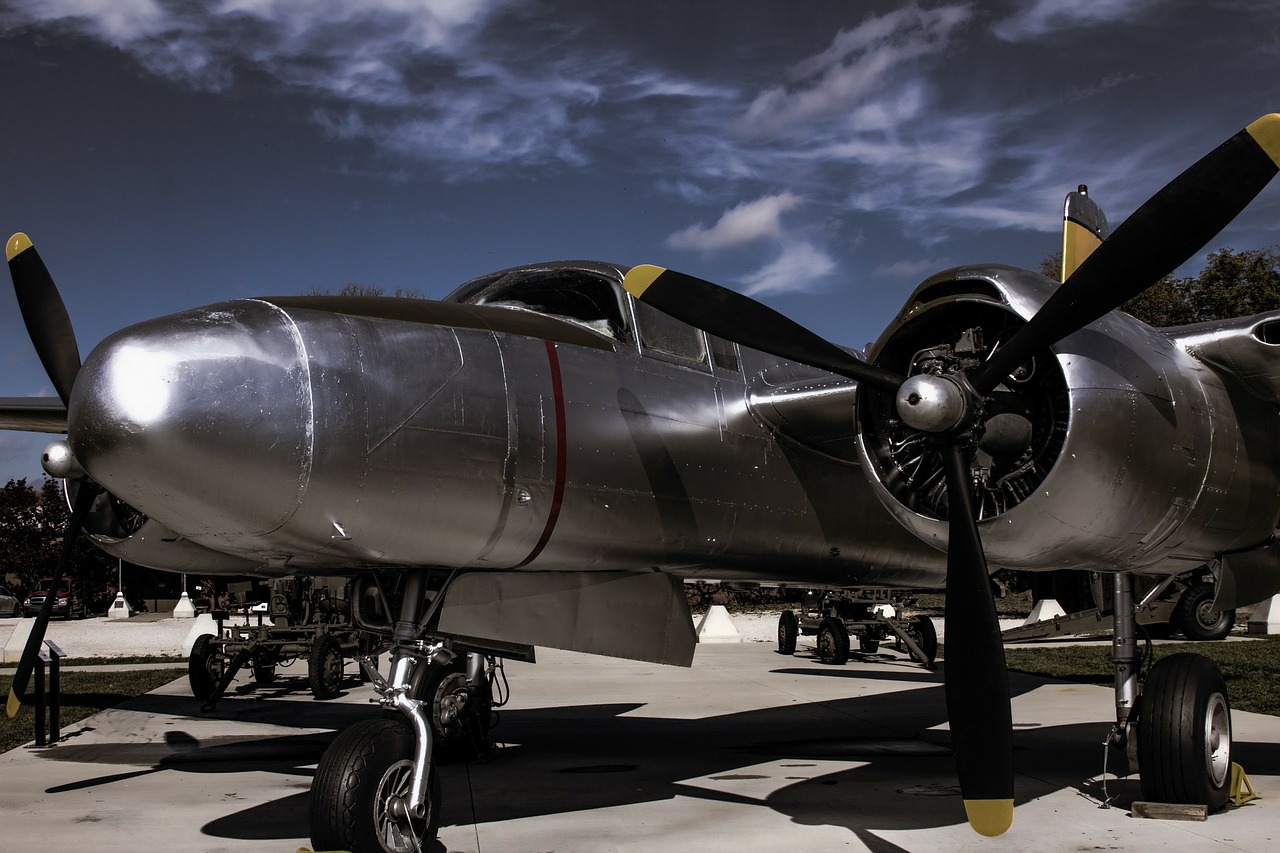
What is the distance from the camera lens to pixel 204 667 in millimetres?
15578

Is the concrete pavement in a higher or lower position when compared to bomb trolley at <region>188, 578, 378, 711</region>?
lower

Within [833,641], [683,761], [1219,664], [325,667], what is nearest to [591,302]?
[683,761]

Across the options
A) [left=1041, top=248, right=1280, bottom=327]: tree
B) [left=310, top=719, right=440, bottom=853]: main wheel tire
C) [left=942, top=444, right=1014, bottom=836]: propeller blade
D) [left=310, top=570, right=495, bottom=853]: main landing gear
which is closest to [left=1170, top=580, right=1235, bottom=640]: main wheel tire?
[left=942, top=444, right=1014, bottom=836]: propeller blade

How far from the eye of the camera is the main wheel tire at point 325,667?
16.2m

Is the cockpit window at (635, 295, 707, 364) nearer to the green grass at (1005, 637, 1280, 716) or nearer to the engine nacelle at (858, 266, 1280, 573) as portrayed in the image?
the engine nacelle at (858, 266, 1280, 573)

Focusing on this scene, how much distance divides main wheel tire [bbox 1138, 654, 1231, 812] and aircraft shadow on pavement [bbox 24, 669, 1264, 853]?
67 centimetres

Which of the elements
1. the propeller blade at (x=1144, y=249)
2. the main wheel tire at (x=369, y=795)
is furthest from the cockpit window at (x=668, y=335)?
the main wheel tire at (x=369, y=795)

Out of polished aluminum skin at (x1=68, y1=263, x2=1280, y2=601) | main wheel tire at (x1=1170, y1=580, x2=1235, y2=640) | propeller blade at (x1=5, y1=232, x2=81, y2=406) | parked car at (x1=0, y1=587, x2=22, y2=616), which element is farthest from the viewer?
parked car at (x1=0, y1=587, x2=22, y2=616)

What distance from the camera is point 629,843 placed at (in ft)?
22.0

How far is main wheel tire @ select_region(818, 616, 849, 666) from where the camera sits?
820 inches

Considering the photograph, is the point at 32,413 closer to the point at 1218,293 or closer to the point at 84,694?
the point at 84,694

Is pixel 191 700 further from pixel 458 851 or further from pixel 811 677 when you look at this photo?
pixel 458 851

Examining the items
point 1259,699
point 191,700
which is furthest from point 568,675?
point 1259,699

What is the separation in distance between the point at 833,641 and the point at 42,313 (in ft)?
50.7
